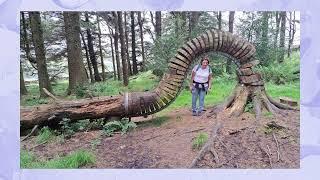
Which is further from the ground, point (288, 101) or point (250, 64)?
point (250, 64)

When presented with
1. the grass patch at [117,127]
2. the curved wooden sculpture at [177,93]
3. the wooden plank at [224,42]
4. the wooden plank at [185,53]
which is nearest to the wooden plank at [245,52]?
the curved wooden sculpture at [177,93]

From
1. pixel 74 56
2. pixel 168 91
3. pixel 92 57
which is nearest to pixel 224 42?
pixel 168 91

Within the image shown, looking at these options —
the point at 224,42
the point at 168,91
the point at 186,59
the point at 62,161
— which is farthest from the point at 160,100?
the point at 62,161

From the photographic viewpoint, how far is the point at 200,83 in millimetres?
3268

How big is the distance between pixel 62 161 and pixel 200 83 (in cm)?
102

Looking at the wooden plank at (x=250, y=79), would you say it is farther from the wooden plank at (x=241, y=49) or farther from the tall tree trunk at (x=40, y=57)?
the tall tree trunk at (x=40, y=57)

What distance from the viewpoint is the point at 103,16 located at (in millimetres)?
3199

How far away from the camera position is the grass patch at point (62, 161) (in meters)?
3.20

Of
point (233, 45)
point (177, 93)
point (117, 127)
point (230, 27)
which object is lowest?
point (117, 127)

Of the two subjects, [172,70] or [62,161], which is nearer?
[62,161]

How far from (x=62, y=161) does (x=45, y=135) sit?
211 mm

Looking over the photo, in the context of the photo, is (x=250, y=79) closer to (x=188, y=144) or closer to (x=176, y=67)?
(x=176, y=67)
